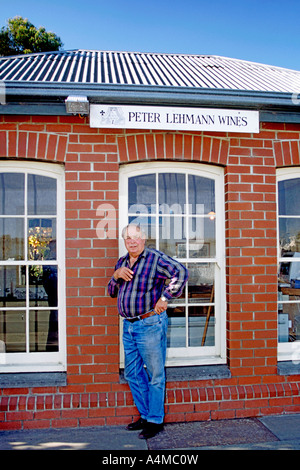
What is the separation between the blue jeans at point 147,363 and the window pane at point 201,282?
66 centimetres

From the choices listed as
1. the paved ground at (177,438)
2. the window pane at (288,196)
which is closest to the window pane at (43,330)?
the paved ground at (177,438)

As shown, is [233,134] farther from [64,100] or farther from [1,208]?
[1,208]

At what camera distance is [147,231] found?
14.3 feet

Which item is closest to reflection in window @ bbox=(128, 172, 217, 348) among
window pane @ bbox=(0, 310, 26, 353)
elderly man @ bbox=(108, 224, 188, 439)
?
elderly man @ bbox=(108, 224, 188, 439)

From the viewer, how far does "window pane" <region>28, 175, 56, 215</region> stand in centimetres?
422

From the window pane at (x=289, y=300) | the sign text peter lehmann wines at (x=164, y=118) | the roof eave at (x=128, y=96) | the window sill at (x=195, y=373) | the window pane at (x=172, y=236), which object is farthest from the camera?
the window pane at (x=289, y=300)

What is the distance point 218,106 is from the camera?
414cm

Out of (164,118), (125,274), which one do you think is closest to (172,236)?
(125,274)

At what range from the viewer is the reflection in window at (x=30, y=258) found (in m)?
4.22

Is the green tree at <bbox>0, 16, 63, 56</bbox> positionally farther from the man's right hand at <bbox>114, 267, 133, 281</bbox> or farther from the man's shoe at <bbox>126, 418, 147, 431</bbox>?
the man's shoe at <bbox>126, 418, 147, 431</bbox>

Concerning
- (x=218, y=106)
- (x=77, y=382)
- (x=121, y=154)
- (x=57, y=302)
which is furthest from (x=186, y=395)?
(x=218, y=106)

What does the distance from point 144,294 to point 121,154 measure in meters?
1.49

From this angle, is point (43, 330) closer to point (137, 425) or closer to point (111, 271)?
point (111, 271)

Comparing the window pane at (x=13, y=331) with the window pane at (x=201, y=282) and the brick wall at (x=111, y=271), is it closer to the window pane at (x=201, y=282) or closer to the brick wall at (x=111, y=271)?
the brick wall at (x=111, y=271)
